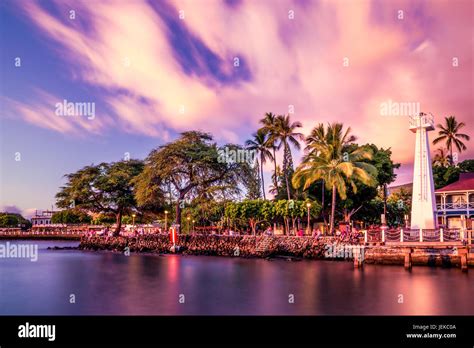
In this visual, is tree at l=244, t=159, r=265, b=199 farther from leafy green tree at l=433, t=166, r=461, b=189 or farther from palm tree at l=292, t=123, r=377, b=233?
leafy green tree at l=433, t=166, r=461, b=189

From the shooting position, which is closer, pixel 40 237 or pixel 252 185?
pixel 252 185

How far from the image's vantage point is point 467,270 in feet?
83.6

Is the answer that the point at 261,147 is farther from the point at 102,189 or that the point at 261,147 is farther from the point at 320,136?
the point at 102,189

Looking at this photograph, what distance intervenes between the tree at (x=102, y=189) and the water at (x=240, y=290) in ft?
69.0

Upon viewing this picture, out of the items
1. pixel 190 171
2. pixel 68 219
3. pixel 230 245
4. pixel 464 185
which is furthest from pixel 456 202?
pixel 68 219

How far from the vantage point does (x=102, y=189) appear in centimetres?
5319

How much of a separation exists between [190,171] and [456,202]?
3068 centimetres

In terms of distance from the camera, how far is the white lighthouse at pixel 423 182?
30641 millimetres

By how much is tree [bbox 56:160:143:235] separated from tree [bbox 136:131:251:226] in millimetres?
8692

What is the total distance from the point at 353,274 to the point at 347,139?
825 inches

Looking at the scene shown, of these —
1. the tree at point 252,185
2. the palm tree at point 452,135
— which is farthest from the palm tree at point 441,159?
the tree at point 252,185
